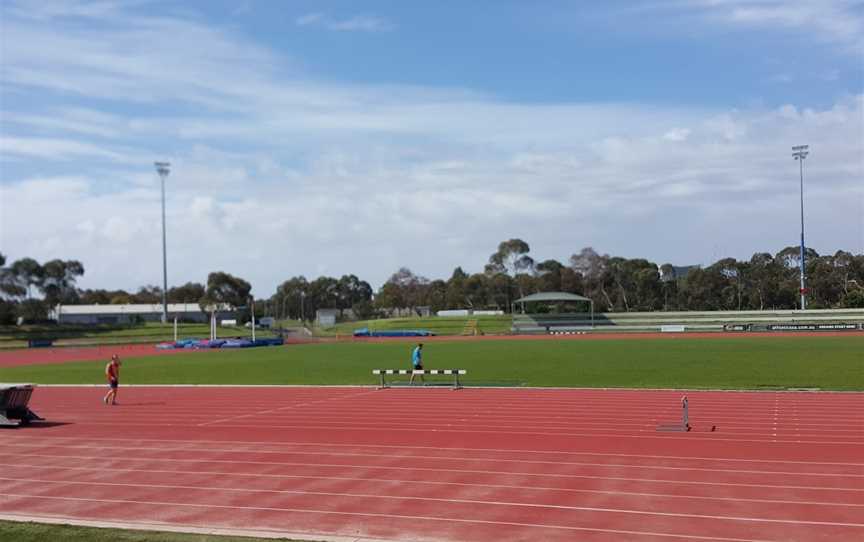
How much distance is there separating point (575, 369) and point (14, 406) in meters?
20.2

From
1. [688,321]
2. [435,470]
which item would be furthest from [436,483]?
[688,321]

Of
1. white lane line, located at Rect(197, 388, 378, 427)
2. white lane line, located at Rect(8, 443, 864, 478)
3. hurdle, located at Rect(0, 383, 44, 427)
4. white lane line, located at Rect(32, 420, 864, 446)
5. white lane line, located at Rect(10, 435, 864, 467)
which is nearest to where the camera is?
white lane line, located at Rect(8, 443, 864, 478)

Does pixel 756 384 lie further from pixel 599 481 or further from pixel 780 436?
pixel 599 481

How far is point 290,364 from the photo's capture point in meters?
40.5

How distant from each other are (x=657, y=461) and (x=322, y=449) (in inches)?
241

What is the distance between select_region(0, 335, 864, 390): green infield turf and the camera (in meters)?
26.0

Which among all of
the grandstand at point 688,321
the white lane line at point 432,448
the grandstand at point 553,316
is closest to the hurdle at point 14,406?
the white lane line at point 432,448

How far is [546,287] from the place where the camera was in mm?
A: 139250

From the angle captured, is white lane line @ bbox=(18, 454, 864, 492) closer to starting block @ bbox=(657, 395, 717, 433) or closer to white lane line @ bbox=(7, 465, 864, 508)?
white lane line @ bbox=(7, 465, 864, 508)

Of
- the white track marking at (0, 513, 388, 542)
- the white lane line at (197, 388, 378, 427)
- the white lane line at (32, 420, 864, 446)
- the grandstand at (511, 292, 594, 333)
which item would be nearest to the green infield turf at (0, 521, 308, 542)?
the white track marking at (0, 513, 388, 542)

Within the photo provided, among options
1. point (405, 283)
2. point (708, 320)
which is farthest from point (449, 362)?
point (405, 283)

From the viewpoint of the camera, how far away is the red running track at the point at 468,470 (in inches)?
383

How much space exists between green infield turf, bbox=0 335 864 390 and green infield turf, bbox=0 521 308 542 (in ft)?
58.9

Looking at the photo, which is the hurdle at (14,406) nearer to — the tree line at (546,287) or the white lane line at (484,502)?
the white lane line at (484,502)
